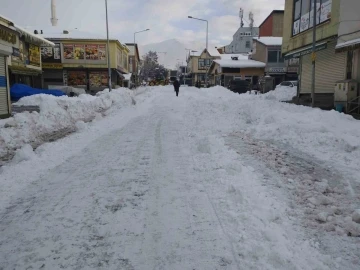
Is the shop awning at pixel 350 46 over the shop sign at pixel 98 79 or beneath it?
over

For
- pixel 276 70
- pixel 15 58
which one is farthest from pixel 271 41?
pixel 15 58

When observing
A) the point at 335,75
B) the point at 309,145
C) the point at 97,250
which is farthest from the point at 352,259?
the point at 335,75

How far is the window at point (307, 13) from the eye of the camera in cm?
1645

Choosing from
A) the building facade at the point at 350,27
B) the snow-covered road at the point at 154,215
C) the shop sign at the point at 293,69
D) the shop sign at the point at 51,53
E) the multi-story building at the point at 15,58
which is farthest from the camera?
the shop sign at the point at 293,69

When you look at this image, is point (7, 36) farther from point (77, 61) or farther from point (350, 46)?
point (77, 61)

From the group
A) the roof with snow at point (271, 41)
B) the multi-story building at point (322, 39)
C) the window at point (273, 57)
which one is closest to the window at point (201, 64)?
the roof with snow at point (271, 41)

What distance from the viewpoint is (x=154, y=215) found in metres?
3.98

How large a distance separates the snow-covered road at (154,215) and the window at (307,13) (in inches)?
521

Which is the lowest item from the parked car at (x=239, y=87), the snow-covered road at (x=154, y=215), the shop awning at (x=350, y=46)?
the snow-covered road at (x=154, y=215)

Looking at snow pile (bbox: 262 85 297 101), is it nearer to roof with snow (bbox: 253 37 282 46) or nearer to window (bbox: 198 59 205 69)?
roof with snow (bbox: 253 37 282 46)

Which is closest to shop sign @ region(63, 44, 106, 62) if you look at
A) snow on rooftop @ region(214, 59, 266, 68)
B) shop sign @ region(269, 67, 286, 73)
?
snow on rooftop @ region(214, 59, 266, 68)

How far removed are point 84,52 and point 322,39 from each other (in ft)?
102

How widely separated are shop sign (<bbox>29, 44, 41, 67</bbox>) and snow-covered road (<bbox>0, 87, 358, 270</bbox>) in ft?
74.7

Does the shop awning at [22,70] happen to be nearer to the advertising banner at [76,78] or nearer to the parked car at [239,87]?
the advertising banner at [76,78]
